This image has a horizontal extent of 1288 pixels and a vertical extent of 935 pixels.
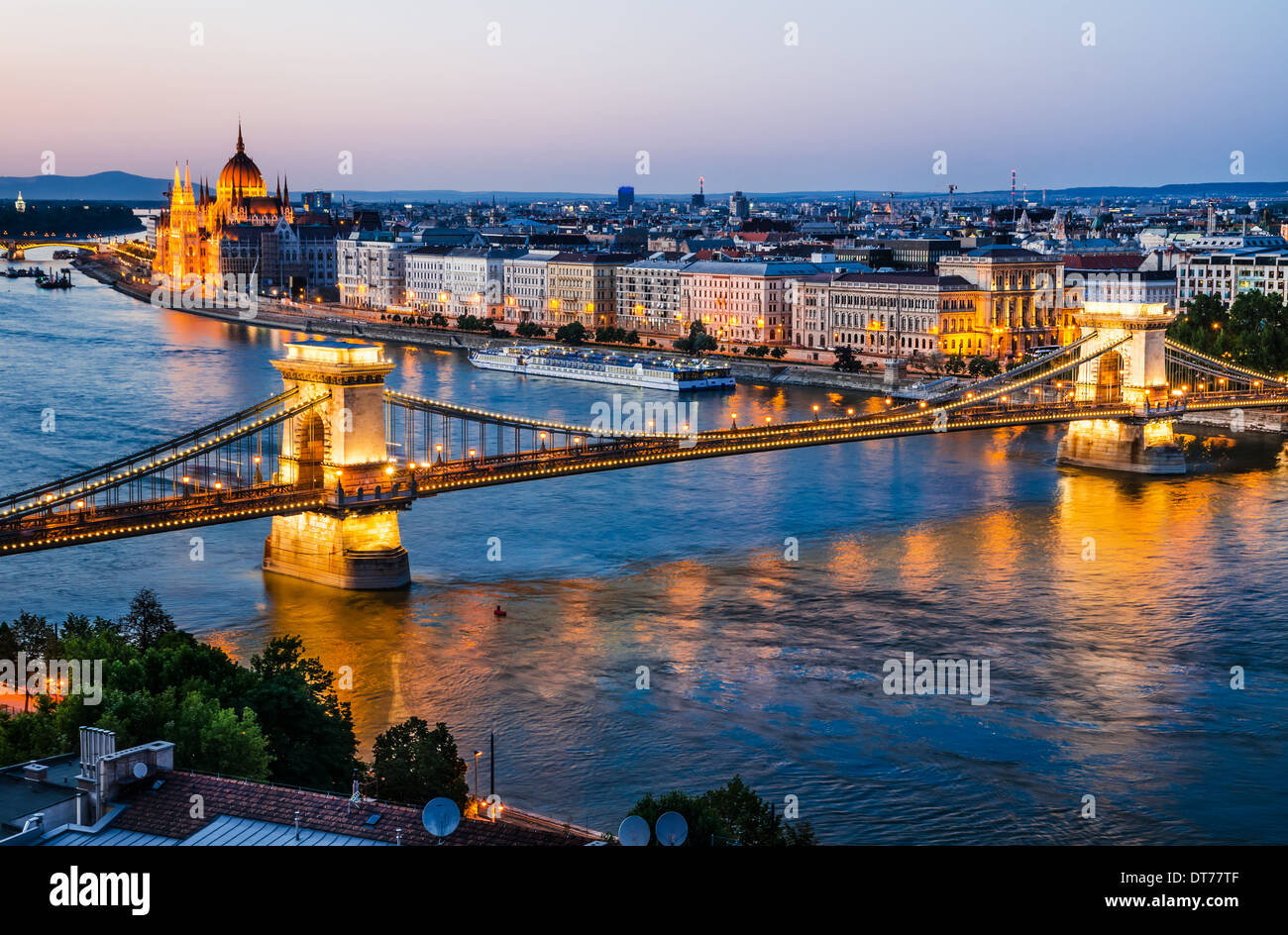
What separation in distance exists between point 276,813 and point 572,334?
4849cm

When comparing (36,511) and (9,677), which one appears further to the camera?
(36,511)

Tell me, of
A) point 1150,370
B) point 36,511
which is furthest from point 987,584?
point 1150,370

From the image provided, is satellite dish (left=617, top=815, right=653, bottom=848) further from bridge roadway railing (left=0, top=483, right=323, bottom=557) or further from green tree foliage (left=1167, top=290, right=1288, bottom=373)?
green tree foliage (left=1167, top=290, right=1288, bottom=373)

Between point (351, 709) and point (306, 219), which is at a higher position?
point (306, 219)

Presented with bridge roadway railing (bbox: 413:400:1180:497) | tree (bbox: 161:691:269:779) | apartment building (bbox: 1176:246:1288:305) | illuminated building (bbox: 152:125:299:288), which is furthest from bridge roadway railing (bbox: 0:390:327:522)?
illuminated building (bbox: 152:125:299:288)

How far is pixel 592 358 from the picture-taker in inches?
1908

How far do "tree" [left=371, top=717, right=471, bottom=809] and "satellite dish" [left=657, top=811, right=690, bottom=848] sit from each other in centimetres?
369

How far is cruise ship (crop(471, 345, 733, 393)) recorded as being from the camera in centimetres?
4494

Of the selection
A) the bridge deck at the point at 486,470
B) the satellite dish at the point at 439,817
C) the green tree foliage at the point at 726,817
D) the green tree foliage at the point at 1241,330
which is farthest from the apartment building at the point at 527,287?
the satellite dish at the point at 439,817

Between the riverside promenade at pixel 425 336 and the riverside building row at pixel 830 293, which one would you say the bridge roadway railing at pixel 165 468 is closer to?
the riverside promenade at pixel 425 336

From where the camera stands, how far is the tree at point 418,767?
11.1m

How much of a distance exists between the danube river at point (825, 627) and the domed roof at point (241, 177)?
70.0 meters
